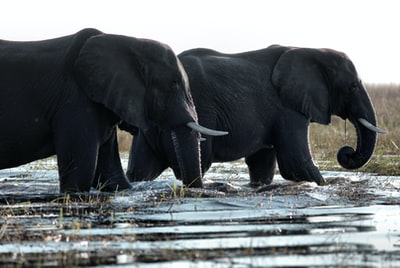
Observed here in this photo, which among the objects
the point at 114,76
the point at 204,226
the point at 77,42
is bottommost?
the point at 204,226

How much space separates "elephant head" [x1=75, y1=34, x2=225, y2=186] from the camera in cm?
948

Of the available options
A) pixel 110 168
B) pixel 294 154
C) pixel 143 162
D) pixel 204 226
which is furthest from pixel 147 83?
pixel 204 226

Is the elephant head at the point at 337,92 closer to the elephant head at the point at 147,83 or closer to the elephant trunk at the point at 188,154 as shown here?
the elephant trunk at the point at 188,154

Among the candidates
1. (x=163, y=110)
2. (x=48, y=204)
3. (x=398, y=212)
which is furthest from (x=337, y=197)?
(x=48, y=204)

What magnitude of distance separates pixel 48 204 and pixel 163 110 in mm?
1659

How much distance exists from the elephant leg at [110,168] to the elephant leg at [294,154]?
2181 millimetres

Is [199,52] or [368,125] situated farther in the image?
[368,125]

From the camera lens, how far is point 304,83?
39.2ft

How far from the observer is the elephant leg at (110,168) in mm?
10062

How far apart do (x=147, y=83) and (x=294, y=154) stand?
2446 millimetres

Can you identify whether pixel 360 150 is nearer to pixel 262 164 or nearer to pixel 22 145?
pixel 262 164

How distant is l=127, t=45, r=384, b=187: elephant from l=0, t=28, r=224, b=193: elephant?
0.88 m

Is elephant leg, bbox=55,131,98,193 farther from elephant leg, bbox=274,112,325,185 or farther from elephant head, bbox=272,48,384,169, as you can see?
elephant head, bbox=272,48,384,169

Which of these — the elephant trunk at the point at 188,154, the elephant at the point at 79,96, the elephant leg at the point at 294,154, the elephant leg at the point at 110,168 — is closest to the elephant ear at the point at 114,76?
the elephant at the point at 79,96
